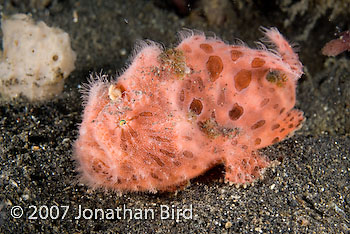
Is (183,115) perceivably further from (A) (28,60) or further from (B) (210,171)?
(A) (28,60)

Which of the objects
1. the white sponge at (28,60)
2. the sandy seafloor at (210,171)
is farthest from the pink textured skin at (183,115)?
the white sponge at (28,60)

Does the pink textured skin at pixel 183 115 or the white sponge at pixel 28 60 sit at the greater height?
the pink textured skin at pixel 183 115

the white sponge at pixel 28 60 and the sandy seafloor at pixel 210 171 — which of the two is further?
the white sponge at pixel 28 60

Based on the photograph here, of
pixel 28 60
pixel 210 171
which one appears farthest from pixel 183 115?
pixel 28 60

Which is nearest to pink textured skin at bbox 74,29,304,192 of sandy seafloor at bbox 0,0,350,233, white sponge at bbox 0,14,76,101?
sandy seafloor at bbox 0,0,350,233

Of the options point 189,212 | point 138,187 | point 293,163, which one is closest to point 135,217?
point 138,187

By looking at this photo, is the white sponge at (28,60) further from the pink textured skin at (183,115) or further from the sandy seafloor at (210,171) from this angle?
the pink textured skin at (183,115)
